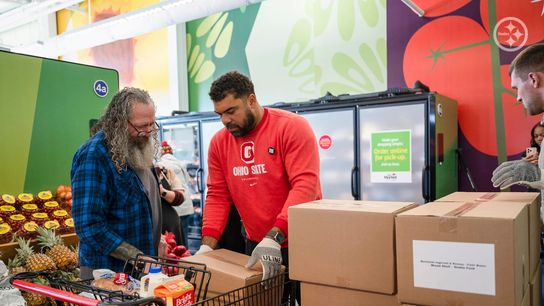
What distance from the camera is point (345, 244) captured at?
1.39m

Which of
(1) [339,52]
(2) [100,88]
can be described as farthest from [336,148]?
(2) [100,88]

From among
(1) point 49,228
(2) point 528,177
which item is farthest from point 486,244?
(1) point 49,228

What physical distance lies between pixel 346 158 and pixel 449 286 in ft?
11.6

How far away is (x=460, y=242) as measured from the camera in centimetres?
117

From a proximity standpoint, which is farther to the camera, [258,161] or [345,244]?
[258,161]

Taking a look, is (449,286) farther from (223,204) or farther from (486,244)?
(223,204)

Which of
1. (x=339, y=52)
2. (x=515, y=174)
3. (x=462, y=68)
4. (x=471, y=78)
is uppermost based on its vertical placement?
(x=339, y=52)

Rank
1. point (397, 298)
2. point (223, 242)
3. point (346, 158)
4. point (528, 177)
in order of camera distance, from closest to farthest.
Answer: point (397, 298)
point (528, 177)
point (223, 242)
point (346, 158)

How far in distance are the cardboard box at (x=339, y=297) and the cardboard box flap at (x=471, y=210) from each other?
0.88 ft

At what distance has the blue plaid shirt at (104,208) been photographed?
77.1 inches

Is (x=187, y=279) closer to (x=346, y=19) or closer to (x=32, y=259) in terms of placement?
(x=32, y=259)

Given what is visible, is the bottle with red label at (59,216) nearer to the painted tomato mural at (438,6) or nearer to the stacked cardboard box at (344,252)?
the stacked cardboard box at (344,252)

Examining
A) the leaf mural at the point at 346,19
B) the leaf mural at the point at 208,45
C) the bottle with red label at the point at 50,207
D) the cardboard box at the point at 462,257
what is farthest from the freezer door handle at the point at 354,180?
the cardboard box at the point at 462,257

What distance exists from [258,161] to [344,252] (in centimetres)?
87
